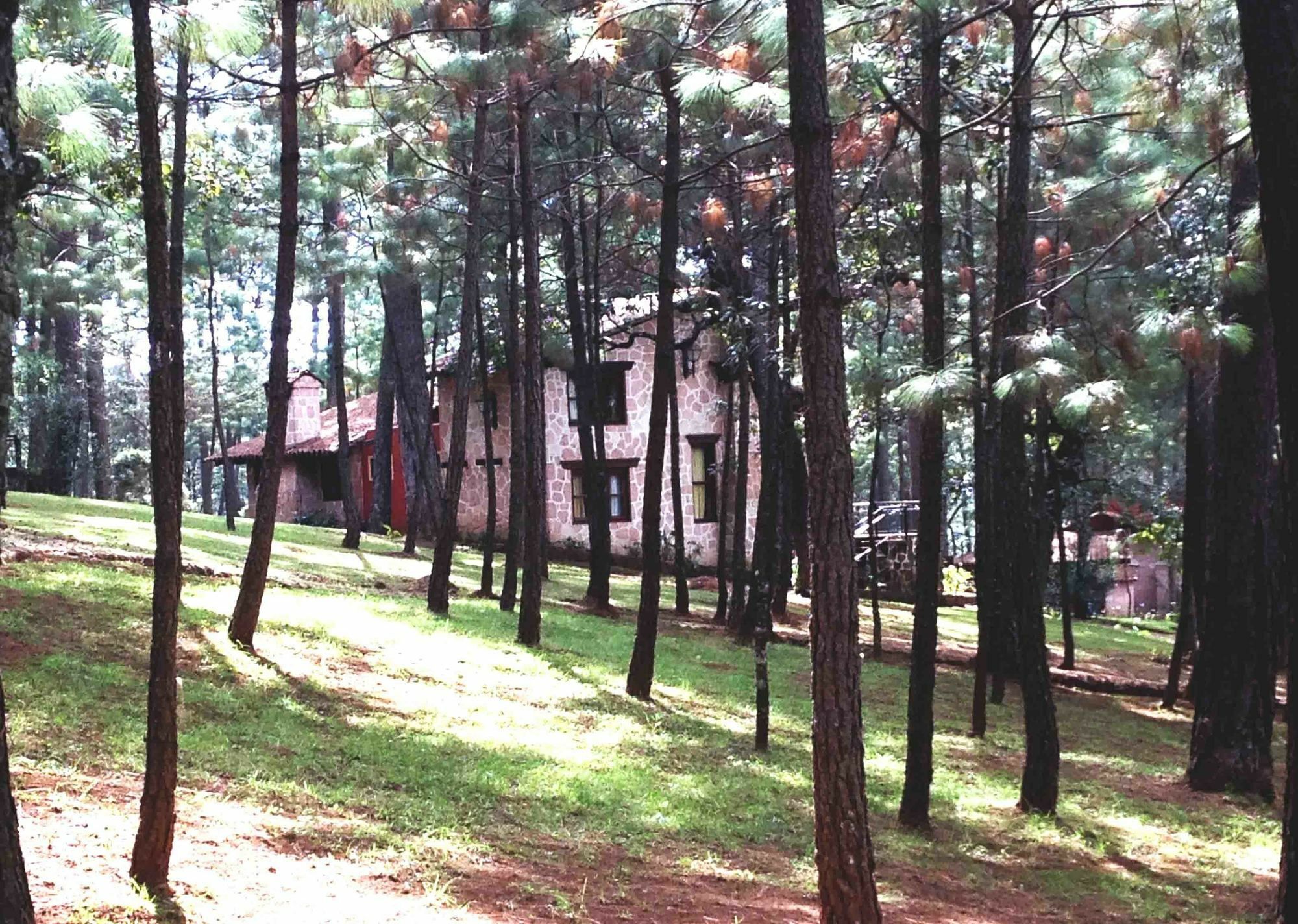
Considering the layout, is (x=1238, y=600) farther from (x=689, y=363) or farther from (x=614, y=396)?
(x=614, y=396)

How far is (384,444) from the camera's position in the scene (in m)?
27.0

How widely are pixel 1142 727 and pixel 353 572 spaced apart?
1156 cm

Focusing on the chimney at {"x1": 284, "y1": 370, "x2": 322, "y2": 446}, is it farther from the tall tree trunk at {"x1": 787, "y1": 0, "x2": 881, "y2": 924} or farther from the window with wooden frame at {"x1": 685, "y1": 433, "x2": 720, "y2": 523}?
the tall tree trunk at {"x1": 787, "y1": 0, "x2": 881, "y2": 924}

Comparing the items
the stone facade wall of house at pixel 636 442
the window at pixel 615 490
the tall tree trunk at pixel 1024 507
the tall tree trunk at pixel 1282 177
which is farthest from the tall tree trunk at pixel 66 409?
the tall tree trunk at pixel 1282 177

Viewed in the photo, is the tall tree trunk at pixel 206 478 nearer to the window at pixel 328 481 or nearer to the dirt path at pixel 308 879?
the window at pixel 328 481

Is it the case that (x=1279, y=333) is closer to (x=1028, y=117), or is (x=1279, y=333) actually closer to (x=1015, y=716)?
(x=1028, y=117)

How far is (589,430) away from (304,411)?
777 inches

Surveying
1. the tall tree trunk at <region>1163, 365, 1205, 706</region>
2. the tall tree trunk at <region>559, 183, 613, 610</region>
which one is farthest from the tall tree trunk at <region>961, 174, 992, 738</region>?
the tall tree trunk at <region>559, 183, 613, 610</region>

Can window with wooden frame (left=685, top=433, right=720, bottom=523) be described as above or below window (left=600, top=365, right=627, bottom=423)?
below

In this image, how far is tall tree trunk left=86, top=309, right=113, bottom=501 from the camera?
98.1 feet

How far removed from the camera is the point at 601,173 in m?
17.3

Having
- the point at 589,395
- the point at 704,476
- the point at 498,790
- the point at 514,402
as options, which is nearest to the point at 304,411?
the point at 704,476

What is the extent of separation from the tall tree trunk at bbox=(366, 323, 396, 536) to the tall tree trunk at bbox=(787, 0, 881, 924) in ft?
66.3

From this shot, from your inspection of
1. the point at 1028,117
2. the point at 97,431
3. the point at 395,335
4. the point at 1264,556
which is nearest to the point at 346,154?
the point at 1028,117
